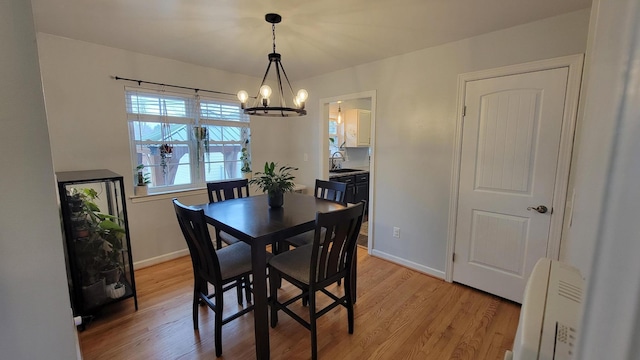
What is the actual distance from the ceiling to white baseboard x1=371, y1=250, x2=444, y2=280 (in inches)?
89.5

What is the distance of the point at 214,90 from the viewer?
11.2 feet

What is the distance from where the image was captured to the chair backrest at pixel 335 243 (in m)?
1.64

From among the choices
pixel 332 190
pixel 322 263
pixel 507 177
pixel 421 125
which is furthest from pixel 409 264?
pixel 322 263

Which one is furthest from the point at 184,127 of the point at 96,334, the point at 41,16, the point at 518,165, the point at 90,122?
the point at 518,165

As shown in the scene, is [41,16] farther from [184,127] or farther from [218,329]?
[218,329]

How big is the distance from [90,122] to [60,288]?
2.54 meters

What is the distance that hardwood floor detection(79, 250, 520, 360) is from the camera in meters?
1.85

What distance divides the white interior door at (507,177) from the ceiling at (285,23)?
0.54m

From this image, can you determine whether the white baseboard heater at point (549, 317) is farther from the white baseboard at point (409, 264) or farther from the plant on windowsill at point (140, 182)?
the plant on windowsill at point (140, 182)

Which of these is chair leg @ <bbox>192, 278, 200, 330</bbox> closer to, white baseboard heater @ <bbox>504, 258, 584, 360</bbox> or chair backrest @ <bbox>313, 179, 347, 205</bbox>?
chair backrest @ <bbox>313, 179, 347, 205</bbox>

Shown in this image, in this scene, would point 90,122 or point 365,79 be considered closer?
point 90,122

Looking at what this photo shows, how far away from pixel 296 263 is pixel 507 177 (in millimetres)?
1939

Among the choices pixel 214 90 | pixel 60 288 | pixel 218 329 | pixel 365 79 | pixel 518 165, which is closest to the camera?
pixel 60 288

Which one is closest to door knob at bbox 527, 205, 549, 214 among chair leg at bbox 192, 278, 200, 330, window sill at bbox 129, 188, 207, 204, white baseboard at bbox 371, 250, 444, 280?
white baseboard at bbox 371, 250, 444, 280
